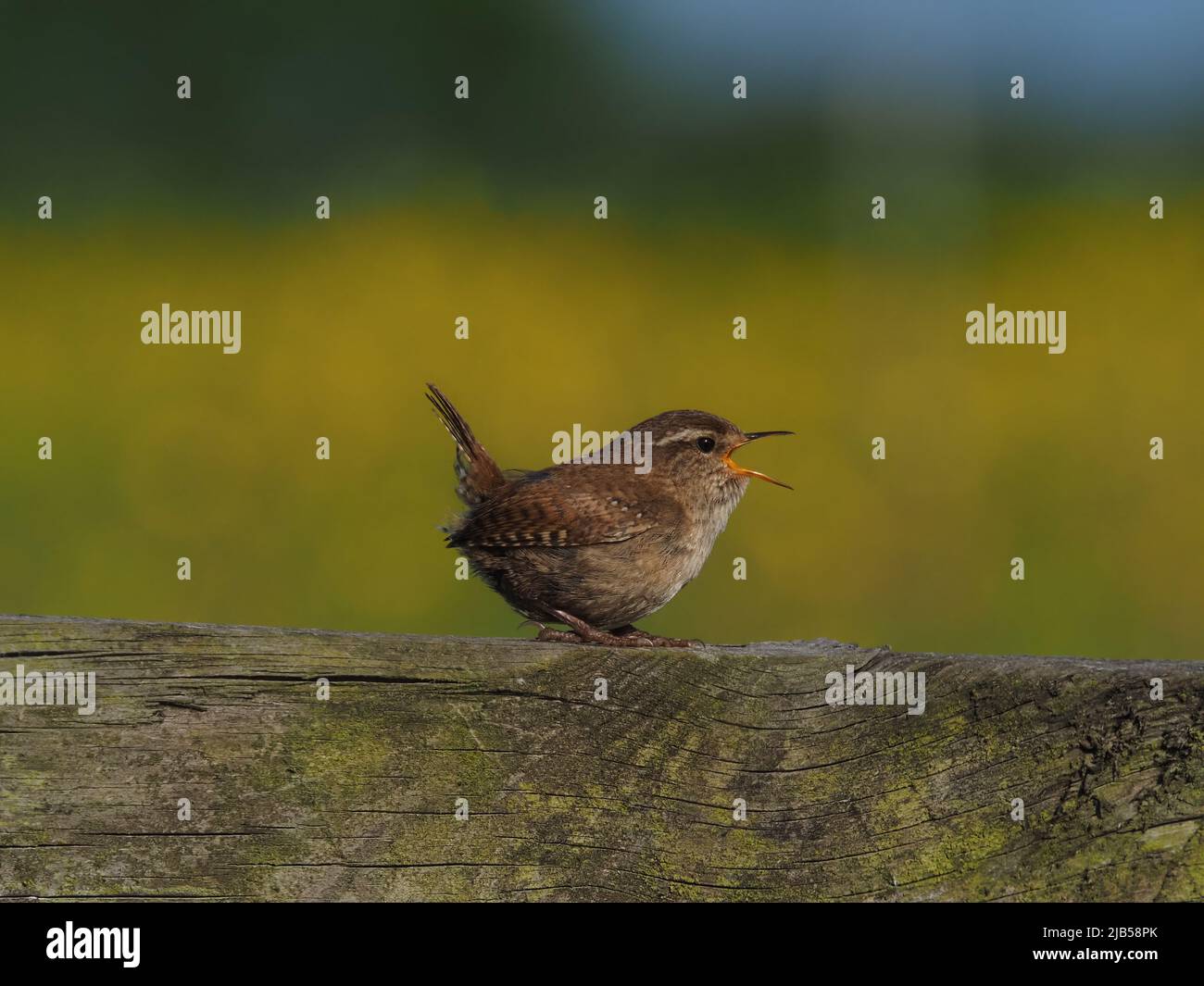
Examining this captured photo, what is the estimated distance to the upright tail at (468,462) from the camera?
17.4ft

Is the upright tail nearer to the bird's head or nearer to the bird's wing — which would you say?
the bird's wing

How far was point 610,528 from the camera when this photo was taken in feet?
14.8

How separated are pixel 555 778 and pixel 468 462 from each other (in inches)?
136

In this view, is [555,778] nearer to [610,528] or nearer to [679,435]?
[610,528]

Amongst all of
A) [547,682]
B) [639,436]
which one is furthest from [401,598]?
[547,682]

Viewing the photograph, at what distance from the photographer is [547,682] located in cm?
218

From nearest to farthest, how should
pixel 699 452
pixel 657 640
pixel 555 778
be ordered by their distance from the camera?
1. pixel 555 778
2. pixel 657 640
3. pixel 699 452

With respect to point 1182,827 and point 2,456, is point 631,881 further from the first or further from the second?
point 2,456

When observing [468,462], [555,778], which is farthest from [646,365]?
[555,778]

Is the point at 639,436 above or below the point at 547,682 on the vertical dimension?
above

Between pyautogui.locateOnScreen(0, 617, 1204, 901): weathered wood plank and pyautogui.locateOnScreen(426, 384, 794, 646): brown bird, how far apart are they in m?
1.82

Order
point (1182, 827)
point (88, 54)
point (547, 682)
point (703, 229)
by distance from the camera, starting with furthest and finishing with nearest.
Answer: point (88, 54) → point (703, 229) → point (547, 682) → point (1182, 827)

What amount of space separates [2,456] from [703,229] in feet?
12.5

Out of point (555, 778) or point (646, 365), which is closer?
point (555, 778)
